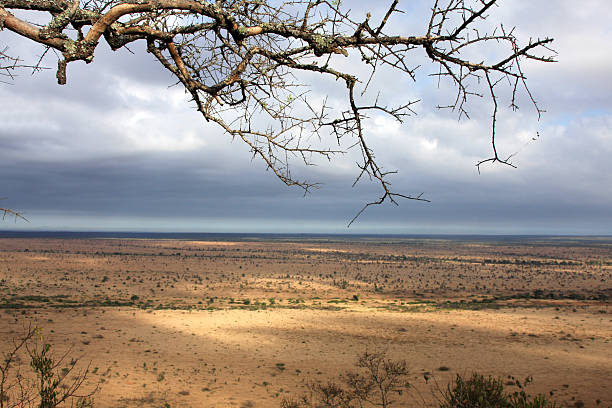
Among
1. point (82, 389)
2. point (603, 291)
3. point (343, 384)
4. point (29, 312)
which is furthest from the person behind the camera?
point (603, 291)

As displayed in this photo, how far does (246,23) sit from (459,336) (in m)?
14.9

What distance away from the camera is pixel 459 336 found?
51.0 feet

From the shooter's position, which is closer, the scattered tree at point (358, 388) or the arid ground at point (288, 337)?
the scattered tree at point (358, 388)

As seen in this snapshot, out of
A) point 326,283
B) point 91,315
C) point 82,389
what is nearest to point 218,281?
point 326,283

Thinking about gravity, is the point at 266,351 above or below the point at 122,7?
below

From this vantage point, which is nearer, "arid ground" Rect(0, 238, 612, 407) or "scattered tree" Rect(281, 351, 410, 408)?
"scattered tree" Rect(281, 351, 410, 408)

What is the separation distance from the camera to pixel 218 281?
35125 millimetres

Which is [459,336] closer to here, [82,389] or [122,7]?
[82,389]

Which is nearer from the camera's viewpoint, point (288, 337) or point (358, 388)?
point (358, 388)

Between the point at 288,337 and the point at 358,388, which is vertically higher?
the point at 358,388

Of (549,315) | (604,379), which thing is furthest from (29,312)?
(549,315)

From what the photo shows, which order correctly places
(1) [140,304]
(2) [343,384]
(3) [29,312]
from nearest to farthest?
1. (2) [343,384]
2. (3) [29,312]
3. (1) [140,304]

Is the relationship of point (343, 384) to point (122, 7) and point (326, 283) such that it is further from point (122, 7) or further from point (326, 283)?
point (326, 283)

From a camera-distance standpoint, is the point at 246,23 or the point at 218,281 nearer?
the point at 246,23
